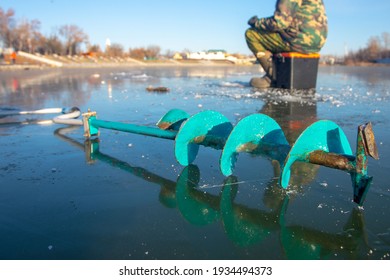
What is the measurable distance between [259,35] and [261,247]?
468 inches

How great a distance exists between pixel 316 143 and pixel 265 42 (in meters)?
10.9

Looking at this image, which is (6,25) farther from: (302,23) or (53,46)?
(302,23)

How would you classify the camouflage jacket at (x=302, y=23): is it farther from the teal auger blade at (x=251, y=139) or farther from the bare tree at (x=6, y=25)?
the bare tree at (x=6, y=25)

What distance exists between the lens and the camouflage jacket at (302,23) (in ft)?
37.3

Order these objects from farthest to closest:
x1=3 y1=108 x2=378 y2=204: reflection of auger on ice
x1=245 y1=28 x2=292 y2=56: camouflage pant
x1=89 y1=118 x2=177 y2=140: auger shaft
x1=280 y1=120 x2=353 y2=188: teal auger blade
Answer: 1. x1=245 y1=28 x2=292 y2=56: camouflage pant
2. x1=89 y1=118 x2=177 y2=140: auger shaft
3. x1=280 y1=120 x2=353 y2=188: teal auger blade
4. x1=3 y1=108 x2=378 y2=204: reflection of auger on ice

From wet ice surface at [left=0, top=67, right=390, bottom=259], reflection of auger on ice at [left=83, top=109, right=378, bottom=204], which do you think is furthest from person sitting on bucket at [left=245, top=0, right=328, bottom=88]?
reflection of auger on ice at [left=83, top=109, right=378, bottom=204]

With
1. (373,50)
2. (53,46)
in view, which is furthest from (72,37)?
(373,50)

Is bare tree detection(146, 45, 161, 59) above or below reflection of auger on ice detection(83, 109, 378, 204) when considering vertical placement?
above

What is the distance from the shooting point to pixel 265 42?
12.8 metres

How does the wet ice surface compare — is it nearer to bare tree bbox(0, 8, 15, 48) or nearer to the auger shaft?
the auger shaft

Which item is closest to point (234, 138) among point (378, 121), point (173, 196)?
point (173, 196)

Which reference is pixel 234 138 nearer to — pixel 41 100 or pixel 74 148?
pixel 74 148

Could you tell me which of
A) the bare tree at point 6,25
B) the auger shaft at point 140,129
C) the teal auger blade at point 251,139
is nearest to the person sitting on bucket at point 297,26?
the auger shaft at point 140,129

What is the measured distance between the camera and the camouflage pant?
1214 centimetres
